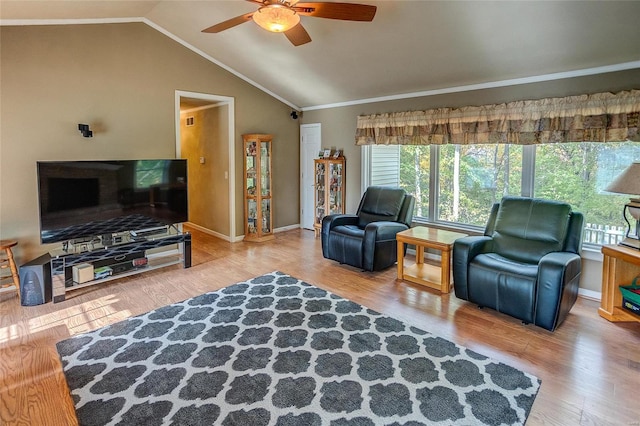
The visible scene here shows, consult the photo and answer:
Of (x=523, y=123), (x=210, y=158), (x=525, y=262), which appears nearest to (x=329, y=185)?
(x=210, y=158)

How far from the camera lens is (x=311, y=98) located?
6.31 meters

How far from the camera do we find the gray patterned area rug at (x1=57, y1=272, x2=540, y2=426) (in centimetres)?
211

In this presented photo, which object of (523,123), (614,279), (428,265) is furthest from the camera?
(428,265)

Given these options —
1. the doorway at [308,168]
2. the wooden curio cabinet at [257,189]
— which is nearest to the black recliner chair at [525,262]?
the wooden curio cabinet at [257,189]

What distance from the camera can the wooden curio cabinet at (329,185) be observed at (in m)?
6.25

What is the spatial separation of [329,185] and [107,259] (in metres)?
3.49

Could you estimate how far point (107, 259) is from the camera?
4.18 m

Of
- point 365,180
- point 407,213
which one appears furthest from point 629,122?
point 365,180

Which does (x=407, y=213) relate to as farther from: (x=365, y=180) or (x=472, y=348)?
(x=472, y=348)

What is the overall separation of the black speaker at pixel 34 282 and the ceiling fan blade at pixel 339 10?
11.3 feet

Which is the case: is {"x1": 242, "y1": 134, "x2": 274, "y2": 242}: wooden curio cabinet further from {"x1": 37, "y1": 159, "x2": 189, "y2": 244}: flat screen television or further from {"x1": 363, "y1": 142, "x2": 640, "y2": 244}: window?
{"x1": 363, "y1": 142, "x2": 640, "y2": 244}: window

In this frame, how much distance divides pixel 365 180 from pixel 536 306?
3.43 meters

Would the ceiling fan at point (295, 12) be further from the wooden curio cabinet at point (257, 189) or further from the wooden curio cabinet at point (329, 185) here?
the wooden curio cabinet at point (329, 185)

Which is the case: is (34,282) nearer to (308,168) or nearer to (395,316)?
(395,316)
